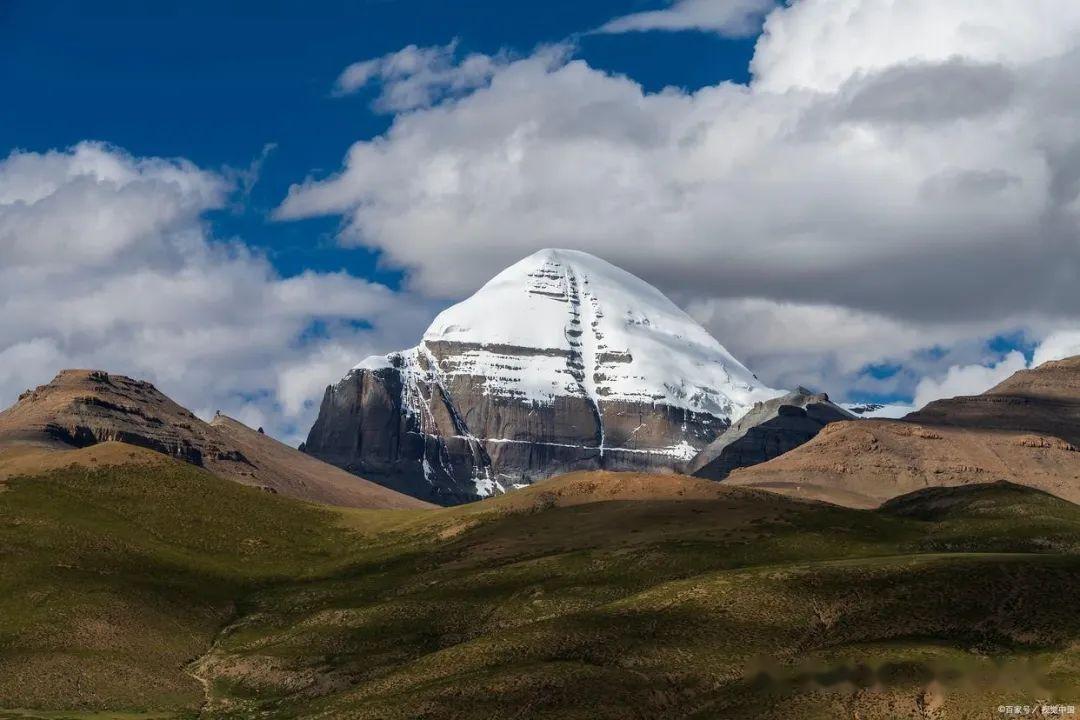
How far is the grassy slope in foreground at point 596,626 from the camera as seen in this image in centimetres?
11512

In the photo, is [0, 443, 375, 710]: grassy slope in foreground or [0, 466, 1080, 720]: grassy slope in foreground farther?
[0, 443, 375, 710]: grassy slope in foreground

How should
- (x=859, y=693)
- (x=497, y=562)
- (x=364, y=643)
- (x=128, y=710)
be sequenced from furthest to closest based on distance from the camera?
(x=497, y=562), (x=364, y=643), (x=128, y=710), (x=859, y=693)

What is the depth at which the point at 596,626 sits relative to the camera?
134125mm

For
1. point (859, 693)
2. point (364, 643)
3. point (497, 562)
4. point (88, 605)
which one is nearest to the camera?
point (859, 693)

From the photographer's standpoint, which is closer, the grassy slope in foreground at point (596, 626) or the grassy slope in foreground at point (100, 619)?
the grassy slope in foreground at point (596, 626)

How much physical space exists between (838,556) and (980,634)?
49.2 m

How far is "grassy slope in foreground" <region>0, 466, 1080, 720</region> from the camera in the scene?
115 m

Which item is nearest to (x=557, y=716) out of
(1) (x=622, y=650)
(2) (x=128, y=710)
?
(1) (x=622, y=650)

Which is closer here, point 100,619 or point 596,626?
point 596,626

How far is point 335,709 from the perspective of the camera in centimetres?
12419

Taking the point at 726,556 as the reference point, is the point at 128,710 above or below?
below

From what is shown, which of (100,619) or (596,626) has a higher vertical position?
(596,626)

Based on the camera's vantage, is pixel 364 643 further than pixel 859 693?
Yes

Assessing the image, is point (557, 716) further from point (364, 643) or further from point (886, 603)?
point (364, 643)
